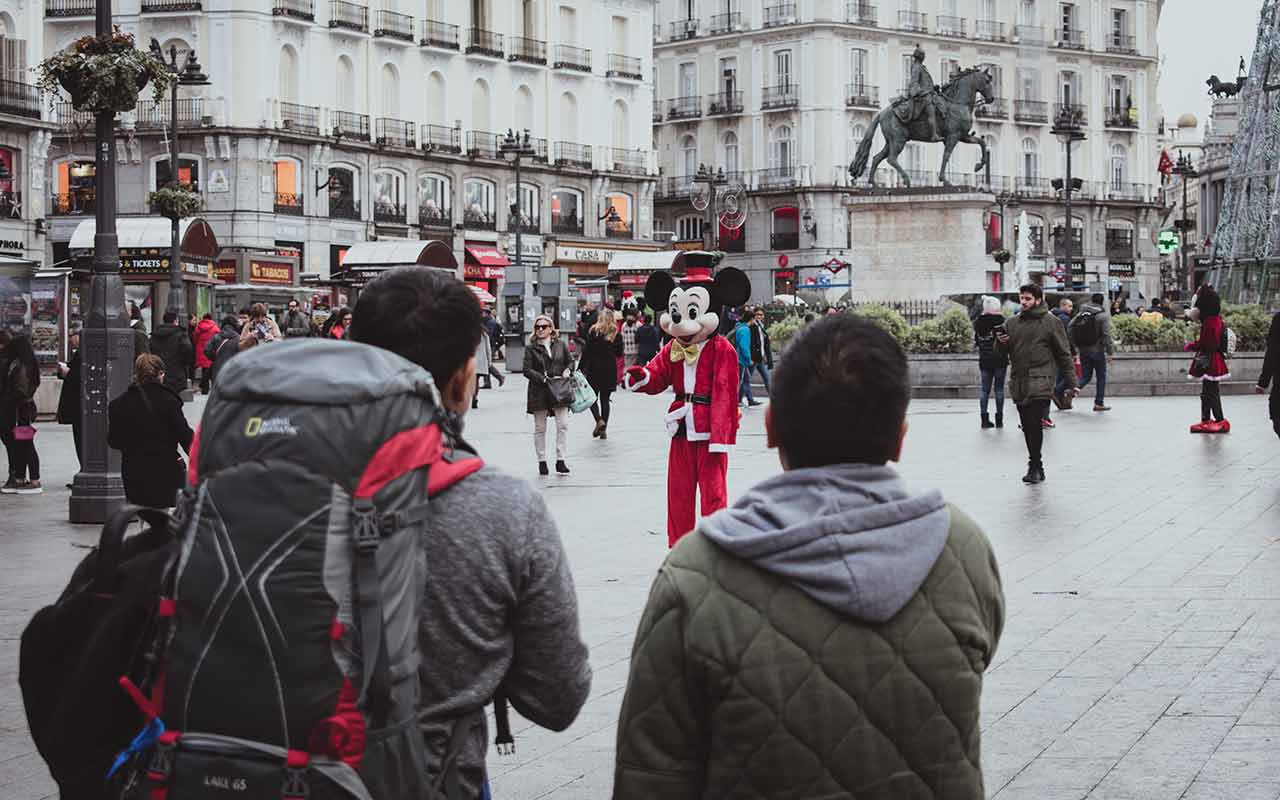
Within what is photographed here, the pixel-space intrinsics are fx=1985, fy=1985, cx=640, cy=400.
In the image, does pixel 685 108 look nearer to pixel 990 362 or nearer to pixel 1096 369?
pixel 1096 369

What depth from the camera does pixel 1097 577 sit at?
11.0 meters

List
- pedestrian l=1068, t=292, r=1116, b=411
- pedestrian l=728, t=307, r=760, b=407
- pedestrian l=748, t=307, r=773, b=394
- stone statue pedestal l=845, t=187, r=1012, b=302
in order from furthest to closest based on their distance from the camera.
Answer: stone statue pedestal l=845, t=187, r=1012, b=302
pedestrian l=748, t=307, r=773, b=394
pedestrian l=728, t=307, r=760, b=407
pedestrian l=1068, t=292, r=1116, b=411

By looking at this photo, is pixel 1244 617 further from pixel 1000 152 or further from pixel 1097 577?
pixel 1000 152

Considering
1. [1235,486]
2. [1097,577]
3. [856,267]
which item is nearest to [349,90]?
[856,267]

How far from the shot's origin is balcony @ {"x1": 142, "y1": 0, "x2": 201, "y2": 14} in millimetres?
56438

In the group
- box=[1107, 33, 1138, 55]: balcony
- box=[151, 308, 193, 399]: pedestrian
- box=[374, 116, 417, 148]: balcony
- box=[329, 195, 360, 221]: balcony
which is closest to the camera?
box=[151, 308, 193, 399]: pedestrian

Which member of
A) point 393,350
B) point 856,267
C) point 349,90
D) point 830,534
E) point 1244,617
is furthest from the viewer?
point 349,90

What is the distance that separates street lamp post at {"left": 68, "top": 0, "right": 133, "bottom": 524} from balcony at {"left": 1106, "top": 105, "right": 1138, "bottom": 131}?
75232mm

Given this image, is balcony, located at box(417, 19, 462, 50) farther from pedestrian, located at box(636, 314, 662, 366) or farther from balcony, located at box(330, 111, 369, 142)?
pedestrian, located at box(636, 314, 662, 366)

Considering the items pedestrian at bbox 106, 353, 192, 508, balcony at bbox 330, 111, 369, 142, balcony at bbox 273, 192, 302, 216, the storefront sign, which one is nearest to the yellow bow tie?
pedestrian at bbox 106, 353, 192, 508

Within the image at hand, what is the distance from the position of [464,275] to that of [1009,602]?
5292cm

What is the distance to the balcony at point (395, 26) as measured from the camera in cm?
6070

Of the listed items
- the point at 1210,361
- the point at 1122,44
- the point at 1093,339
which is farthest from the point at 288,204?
the point at 1122,44

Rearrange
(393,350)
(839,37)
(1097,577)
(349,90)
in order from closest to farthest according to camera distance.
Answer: (393,350) < (1097,577) < (349,90) < (839,37)
